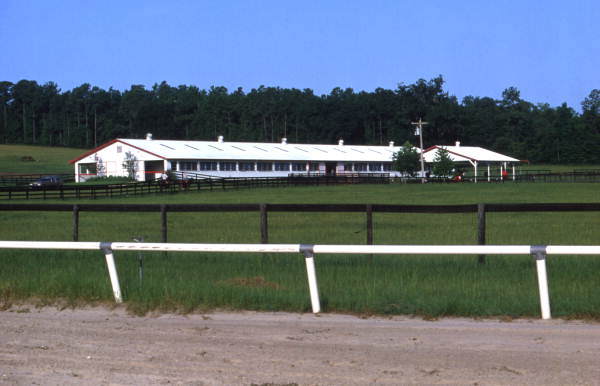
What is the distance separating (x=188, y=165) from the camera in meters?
74.1

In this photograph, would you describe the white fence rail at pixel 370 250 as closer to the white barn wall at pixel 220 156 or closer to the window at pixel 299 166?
the white barn wall at pixel 220 156

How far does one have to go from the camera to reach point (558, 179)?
7719 centimetres

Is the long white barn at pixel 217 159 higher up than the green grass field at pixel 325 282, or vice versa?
the long white barn at pixel 217 159

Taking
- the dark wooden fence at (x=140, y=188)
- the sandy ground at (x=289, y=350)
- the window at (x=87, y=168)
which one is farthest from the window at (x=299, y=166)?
the sandy ground at (x=289, y=350)

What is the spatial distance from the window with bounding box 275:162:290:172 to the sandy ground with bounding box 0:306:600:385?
74559 millimetres

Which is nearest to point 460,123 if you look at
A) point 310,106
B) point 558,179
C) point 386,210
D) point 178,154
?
point 310,106

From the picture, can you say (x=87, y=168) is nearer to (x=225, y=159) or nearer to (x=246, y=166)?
(x=225, y=159)

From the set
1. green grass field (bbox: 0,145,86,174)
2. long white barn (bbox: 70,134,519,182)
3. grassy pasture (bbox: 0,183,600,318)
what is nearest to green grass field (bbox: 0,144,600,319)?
grassy pasture (bbox: 0,183,600,318)

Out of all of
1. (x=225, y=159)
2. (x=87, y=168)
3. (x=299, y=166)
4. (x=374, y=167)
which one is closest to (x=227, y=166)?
(x=225, y=159)

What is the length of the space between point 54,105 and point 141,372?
168299 mm

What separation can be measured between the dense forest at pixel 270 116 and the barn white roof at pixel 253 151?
1832 inches

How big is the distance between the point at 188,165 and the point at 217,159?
4.15 metres

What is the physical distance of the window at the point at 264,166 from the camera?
81569mm

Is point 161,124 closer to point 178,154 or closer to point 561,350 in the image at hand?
point 178,154
